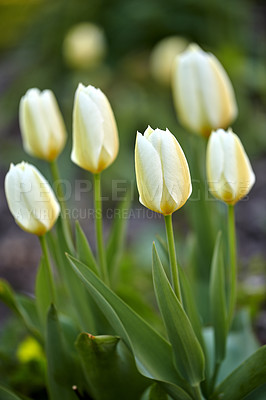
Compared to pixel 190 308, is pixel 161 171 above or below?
above

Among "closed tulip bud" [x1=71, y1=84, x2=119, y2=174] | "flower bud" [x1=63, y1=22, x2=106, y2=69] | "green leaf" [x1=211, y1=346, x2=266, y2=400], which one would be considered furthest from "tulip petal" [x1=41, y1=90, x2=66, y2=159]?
"flower bud" [x1=63, y1=22, x2=106, y2=69]

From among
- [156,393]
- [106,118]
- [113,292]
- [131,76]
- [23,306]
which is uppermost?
[131,76]

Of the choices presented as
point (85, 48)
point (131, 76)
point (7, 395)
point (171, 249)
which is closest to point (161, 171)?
point (171, 249)

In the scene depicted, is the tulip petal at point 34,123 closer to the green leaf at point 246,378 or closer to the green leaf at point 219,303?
the green leaf at point 219,303

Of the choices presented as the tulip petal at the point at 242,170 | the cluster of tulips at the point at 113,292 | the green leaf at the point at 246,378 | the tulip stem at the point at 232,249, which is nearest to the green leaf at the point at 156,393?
the cluster of tulips at the point at 113,292

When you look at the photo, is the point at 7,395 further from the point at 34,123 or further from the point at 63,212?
the point at 34,123

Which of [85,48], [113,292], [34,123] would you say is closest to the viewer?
[113,292]

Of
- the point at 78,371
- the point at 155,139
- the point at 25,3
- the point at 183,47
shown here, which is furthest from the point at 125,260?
the point at 25,3

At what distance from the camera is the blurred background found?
279 centimetres

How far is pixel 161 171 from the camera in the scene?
882mm

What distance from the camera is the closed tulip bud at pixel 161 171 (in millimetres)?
867

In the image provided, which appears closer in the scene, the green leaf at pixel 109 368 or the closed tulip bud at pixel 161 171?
the closed tulip bud at pixel 161 171

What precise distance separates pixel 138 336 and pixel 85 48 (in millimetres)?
2712

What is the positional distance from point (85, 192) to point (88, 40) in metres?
1.09
